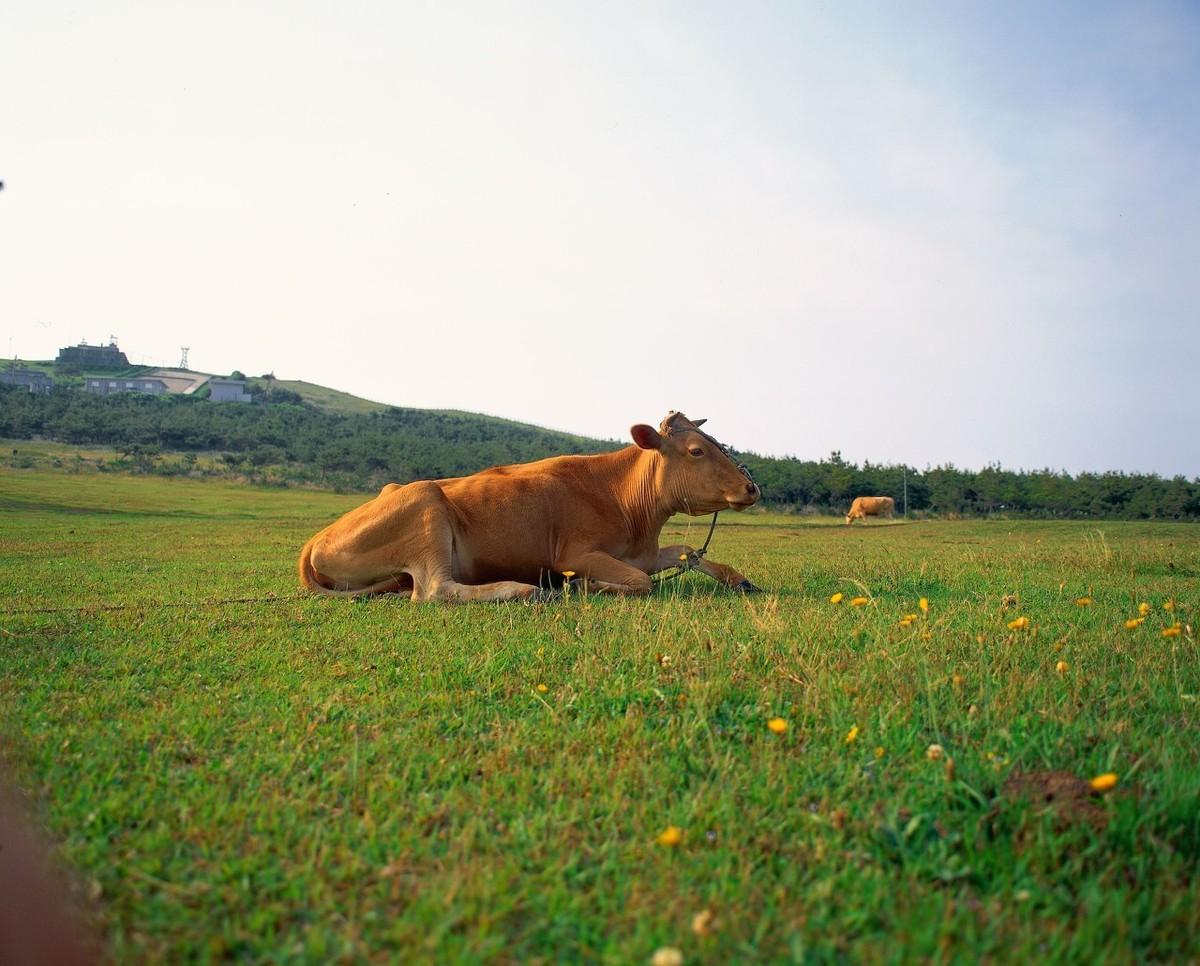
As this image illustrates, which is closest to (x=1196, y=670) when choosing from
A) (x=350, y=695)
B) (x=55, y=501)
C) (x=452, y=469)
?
(x=350, y=695)

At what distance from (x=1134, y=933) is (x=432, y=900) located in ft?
5.43

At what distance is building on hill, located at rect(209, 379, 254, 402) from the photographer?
9325cm

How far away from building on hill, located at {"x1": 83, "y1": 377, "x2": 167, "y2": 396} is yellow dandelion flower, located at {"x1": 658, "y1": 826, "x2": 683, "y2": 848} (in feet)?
303

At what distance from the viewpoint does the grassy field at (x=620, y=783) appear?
7.43 feet

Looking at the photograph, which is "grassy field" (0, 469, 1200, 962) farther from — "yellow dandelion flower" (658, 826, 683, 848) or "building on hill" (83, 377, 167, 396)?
"building on hill" (83, 377, 167, 396)

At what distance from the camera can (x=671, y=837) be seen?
8.45 feet

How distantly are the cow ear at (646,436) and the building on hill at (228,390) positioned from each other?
90422 millimetres

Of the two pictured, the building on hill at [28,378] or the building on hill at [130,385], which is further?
the building on hill at [130,385]

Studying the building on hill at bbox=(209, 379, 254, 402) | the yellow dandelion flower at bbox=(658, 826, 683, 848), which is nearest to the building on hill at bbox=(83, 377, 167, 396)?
the building on hill at bbox=(209, 379, 254, 402)

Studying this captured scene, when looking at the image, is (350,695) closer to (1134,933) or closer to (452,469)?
(1134,933)

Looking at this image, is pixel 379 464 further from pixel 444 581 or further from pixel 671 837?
pixel 671 837

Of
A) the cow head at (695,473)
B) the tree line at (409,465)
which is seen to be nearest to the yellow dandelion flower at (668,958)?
the cow head at (695,473)

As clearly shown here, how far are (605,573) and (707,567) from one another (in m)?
1.06

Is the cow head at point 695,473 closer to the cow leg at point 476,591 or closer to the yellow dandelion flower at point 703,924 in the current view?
the cow leg at point 476,591
